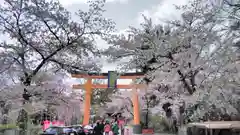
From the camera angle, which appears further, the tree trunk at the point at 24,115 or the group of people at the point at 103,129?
the group of people at the point at 103,129

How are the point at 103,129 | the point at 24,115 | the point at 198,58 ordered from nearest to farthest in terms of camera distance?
the point at 198,58
the point at 24,115
the point at 103,129

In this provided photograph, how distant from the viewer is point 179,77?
1256 centimetres

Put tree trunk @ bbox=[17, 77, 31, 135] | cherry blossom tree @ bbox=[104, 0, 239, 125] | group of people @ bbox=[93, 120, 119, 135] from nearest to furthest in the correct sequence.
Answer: cherry blossom tree @ bbox=[104, 0, 239, 125], tree trunk @ bbox=[17, 77, 31, 135], group of people @ bbox=[93, 120, 119, 135]

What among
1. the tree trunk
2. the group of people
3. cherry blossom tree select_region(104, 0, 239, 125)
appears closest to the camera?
cherry blossom tree select_region(104, 0, 239, 125)

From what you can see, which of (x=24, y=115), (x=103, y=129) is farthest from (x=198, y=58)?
(x=24, y=115)

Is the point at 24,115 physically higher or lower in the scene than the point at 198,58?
lower

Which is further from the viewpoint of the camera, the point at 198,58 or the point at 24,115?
the point at 24,115

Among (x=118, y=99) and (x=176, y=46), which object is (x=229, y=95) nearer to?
(x=176, y=46)

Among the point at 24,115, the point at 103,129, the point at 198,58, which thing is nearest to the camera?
the point at 198,58

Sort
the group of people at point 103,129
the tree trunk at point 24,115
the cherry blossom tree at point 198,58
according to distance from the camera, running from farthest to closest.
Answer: the group of people at point 103,129 → the tree trunk at point 24,115 → the cherry blossom tree at point 198,58

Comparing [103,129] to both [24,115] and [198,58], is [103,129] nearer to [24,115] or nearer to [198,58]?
[24,115]

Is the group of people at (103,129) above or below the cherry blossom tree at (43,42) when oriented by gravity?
below

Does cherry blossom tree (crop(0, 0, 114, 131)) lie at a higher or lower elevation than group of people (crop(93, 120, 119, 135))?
higher

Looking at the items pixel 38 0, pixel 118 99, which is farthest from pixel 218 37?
pixel 118 99
